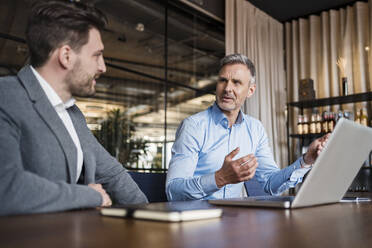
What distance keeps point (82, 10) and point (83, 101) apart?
99.9 inches

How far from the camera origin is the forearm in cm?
143

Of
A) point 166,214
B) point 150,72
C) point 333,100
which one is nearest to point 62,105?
point 166,214

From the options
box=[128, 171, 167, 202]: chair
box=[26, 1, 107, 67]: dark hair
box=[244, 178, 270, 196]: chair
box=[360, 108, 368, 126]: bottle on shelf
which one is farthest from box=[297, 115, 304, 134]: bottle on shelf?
box=[26, 1, 107, 67]: dark hair

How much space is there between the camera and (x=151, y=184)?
A: 1.65m

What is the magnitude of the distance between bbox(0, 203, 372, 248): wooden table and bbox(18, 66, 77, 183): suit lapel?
1.13 feet

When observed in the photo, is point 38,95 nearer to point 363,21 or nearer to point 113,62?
point 113,62

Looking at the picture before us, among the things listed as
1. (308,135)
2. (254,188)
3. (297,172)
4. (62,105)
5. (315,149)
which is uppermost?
(308,135)

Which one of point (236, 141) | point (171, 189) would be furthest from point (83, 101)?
point (171, 189)

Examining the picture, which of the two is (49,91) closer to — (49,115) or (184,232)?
(49,115)

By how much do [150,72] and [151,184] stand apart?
9.77 feet

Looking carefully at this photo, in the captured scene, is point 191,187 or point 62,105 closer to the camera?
point 62,105

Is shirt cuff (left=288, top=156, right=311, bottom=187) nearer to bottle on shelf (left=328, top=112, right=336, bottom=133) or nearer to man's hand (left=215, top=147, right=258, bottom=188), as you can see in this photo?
man's hand (left=215, top=147, right=258, bottom=188)

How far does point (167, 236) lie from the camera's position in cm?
56

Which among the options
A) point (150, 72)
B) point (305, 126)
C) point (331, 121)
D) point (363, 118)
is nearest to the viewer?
point (363, 118)
